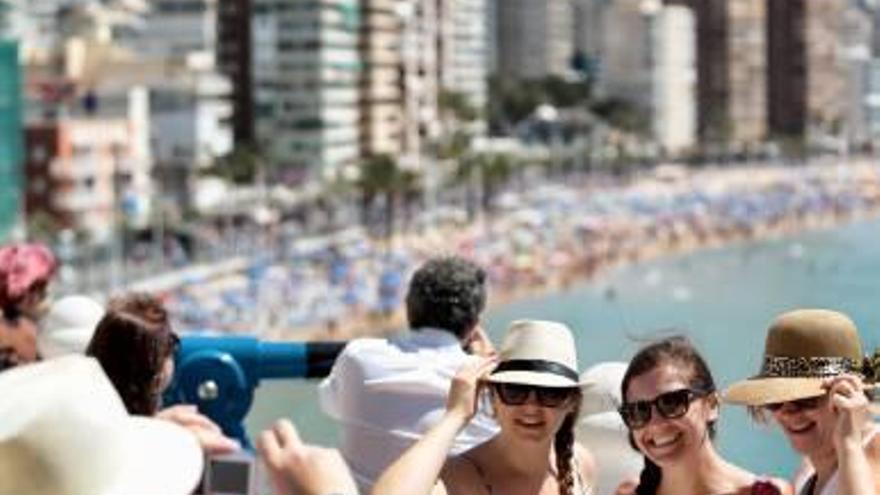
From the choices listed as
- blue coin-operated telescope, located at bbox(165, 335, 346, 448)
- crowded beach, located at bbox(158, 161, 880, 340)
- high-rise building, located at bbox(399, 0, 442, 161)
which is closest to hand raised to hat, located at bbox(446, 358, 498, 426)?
blue coin-operated telescope, located at bbox(165, 335, 346, 448)

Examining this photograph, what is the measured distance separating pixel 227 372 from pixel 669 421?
0.78 meters

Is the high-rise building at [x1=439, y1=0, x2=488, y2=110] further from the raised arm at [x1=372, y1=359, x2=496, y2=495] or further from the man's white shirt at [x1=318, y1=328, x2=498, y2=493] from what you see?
the raised arm at [x1=372, y1=359, x2=496, y2=495]

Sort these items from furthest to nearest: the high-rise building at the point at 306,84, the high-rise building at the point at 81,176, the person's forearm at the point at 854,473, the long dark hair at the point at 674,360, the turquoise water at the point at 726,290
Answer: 1. the high-rise building at the point at 306,84
2. the high-rise building at the point at 81,176
3. the turquoise water at the point at 726,290
4. the long dark hair at the point at 674,360
5. the person's forearm at the point at 854,473

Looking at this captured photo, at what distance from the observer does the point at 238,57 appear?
201ft

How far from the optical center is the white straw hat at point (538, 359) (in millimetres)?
2305

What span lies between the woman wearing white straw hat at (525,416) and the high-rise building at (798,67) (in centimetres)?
9358

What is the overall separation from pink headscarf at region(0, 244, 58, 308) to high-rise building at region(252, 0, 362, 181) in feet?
176

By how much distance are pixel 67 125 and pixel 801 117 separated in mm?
61187

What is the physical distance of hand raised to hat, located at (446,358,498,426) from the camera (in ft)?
7.12

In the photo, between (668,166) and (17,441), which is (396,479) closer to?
(17,441)

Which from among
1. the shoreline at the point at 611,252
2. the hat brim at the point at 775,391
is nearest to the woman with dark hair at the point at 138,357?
the hat brim at the point at 775,391

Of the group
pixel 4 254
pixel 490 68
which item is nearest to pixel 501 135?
pixel 490 68

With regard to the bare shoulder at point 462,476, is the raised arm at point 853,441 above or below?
above

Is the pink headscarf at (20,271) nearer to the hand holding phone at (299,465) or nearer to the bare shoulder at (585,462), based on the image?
the bare shoulder at (585,462)
